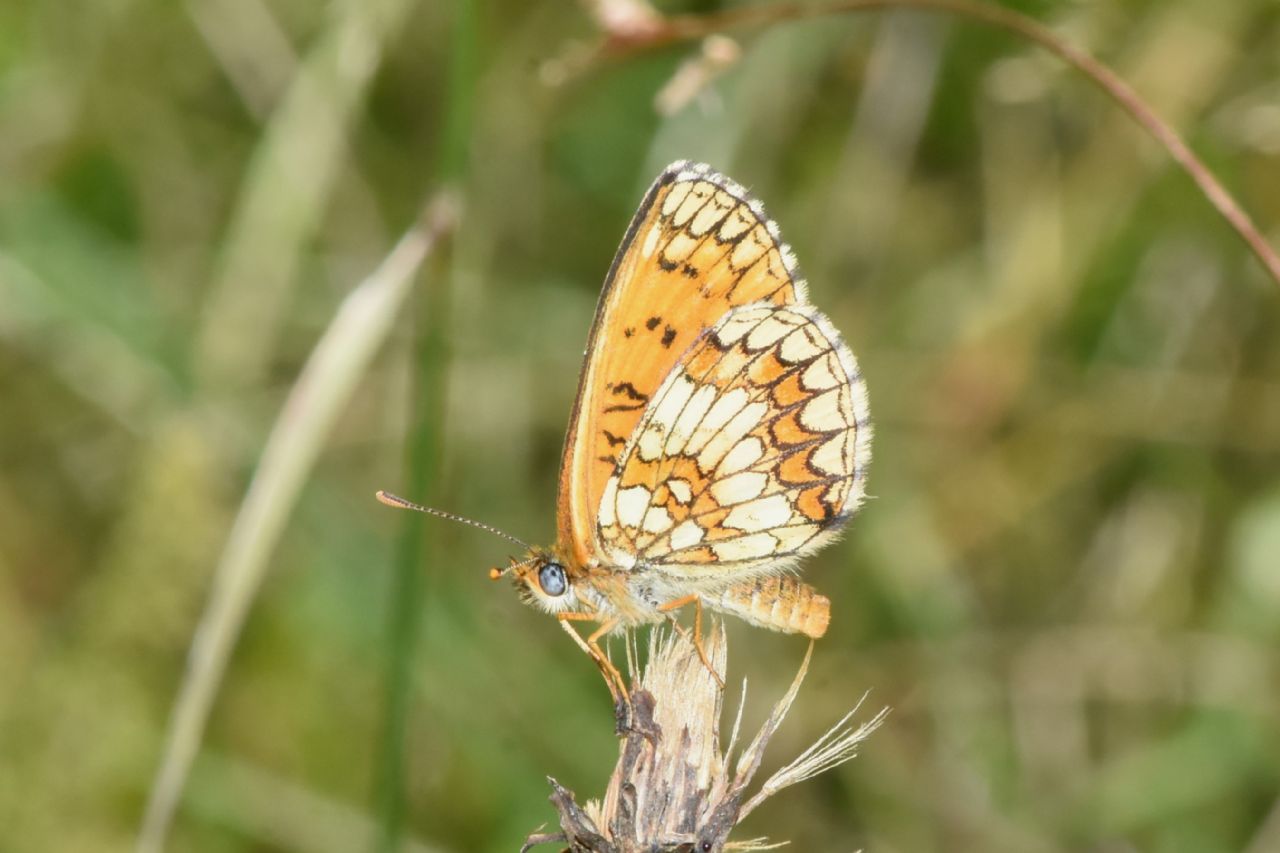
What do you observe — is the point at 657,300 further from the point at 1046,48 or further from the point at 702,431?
the point at 1046,48

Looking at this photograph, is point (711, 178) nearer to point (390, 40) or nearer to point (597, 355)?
point (597, 355)

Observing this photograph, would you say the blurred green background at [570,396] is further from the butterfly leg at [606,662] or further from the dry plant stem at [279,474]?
the butterfly leg at [606,662]

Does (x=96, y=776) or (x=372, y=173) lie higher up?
(x=372, y=173)

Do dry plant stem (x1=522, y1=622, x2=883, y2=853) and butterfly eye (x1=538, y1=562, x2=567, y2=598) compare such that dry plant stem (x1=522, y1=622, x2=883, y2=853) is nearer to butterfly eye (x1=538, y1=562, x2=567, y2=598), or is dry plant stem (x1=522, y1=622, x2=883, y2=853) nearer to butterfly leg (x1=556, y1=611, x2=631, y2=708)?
butterfly leg (x1=556, y1=611, x2=631, y2=708)

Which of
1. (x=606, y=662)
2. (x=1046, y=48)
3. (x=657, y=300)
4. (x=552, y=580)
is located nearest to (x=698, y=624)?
(x=606, y=662)

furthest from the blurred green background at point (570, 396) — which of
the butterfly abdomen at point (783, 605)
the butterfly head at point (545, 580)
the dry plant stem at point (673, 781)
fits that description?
the dry plant stem at point (673, 781)

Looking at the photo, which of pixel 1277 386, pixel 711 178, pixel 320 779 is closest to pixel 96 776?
pixel 320 779

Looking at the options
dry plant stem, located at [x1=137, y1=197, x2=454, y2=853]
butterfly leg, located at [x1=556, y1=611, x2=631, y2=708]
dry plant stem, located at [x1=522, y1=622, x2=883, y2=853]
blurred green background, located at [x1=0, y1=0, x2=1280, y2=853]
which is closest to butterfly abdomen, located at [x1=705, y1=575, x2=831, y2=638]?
butterfly leg, located at [x1=556, y1=611, x2=631, y2=708]
